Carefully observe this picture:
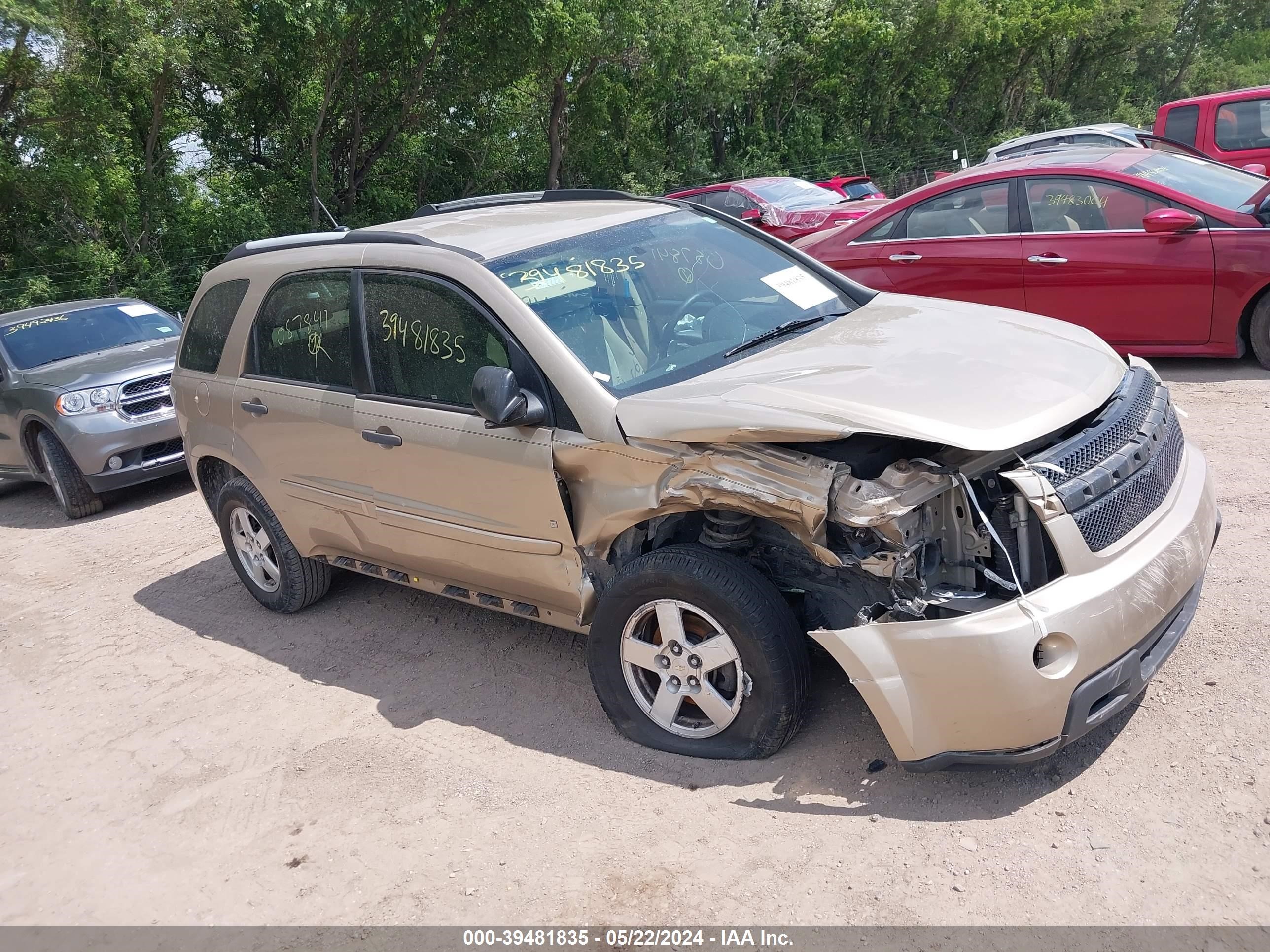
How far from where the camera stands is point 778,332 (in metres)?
4.34

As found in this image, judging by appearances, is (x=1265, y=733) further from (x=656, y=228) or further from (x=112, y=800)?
(x=112, y=800)

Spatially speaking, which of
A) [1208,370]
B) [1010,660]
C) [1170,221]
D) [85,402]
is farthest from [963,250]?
[85,402]

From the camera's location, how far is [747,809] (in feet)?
11.6

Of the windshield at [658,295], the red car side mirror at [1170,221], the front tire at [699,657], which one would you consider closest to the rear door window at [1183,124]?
the red car side mirror at [1170,221]

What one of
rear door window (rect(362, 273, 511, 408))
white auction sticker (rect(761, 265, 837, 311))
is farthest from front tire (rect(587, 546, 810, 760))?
white auction sticker (rect(761, 265, 837, 311))

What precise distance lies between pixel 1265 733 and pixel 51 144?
1648 centimetres

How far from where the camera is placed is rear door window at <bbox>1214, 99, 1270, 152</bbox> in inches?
466

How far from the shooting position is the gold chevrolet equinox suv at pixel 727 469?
3.19 meters

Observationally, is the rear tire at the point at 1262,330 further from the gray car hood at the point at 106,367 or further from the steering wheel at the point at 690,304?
the gray car hood at the point at 106,367

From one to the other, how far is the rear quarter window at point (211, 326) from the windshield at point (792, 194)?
9714 mm

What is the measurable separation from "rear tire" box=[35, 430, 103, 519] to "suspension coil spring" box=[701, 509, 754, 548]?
21.9 feet

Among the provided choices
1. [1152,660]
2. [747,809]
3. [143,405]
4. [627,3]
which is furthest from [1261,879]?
[627,3]

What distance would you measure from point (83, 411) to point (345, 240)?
15.6 ft

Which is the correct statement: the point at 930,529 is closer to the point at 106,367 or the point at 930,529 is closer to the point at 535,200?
the point at 535,200
